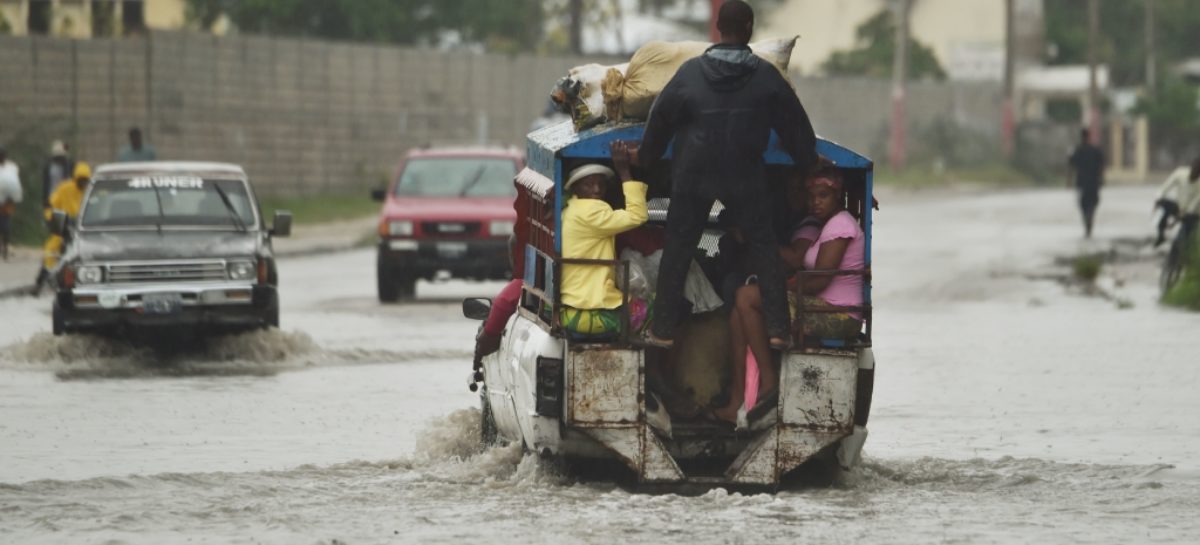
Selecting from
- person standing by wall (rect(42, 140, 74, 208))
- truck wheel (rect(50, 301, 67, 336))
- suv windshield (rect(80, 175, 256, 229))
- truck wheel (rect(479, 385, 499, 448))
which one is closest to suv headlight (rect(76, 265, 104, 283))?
truck wheel (rect(50, 301, 67, 336))

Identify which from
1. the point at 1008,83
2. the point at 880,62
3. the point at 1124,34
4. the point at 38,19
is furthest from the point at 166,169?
the point at 1124,34

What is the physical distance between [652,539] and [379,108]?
37.7 metres

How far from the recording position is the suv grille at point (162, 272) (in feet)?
58.5

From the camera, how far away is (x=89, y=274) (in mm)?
17766

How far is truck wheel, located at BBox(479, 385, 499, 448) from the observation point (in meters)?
12.6

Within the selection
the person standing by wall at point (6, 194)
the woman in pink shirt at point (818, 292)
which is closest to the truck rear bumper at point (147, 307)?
the woman in pink shirt at point (818, 292)

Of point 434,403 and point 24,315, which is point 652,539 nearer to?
point 434,403

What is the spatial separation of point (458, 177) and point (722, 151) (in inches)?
618

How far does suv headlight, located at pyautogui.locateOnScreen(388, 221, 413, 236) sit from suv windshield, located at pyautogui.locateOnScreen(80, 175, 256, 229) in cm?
600

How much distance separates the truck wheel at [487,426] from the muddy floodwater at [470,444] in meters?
0.22

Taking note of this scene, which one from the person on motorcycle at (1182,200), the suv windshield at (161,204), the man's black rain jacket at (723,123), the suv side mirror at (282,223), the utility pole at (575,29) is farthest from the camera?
the utility pole at (575,29)

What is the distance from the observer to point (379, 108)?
46656 mm

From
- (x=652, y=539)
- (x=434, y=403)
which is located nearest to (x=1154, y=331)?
(x=434, y=403)

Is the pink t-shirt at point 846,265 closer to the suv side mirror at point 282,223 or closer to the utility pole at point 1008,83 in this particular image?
the suv side mirror at point 282,223
